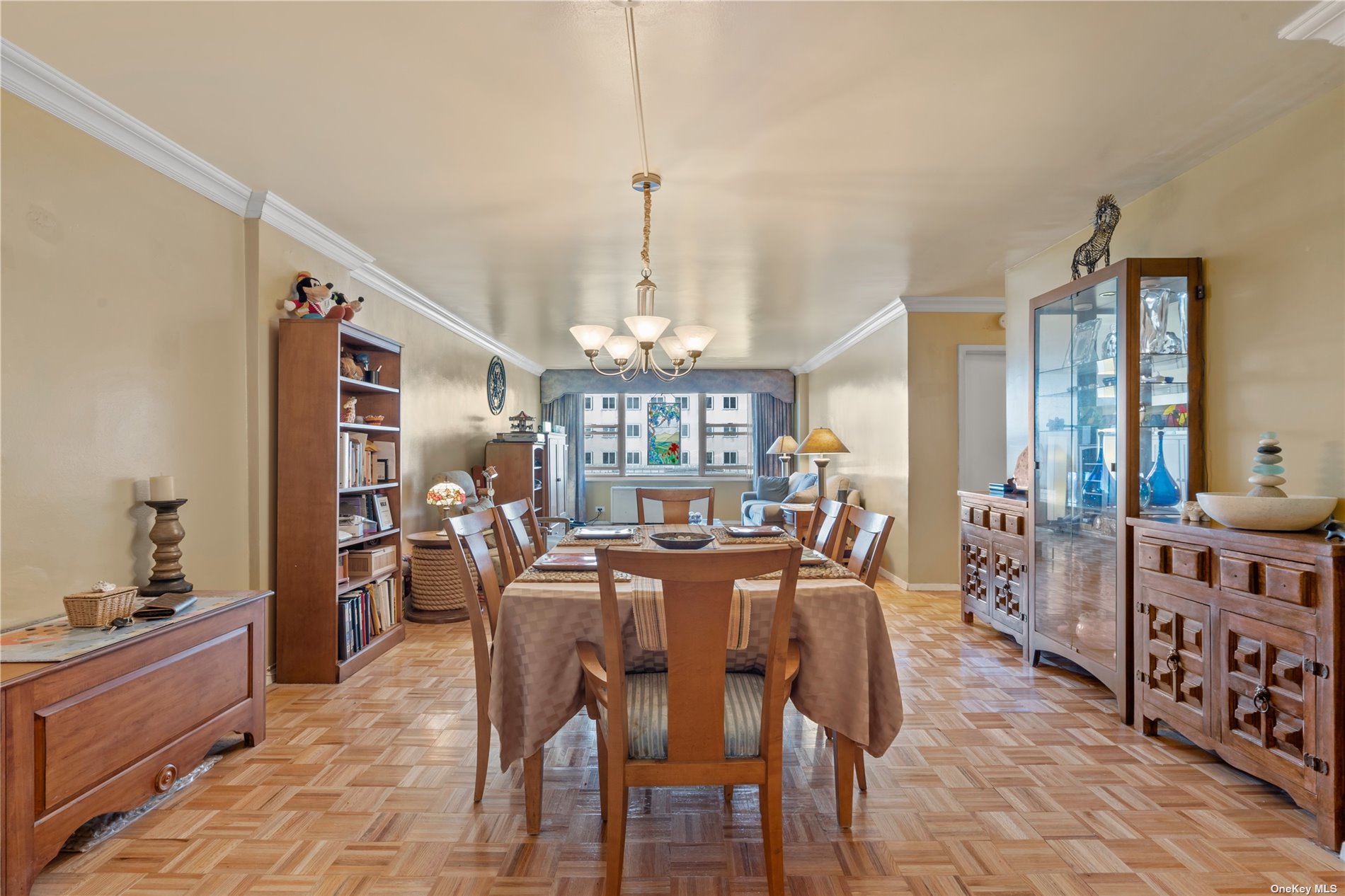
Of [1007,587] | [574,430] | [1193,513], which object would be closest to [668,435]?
[574,430]

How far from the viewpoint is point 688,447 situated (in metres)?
10.9

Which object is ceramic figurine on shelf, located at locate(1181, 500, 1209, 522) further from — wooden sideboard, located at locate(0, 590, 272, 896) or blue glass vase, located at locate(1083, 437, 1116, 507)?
wooden sideboard, located at locate(0, 590, 272, 896)

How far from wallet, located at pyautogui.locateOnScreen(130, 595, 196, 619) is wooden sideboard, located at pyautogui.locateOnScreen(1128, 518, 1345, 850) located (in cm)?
365

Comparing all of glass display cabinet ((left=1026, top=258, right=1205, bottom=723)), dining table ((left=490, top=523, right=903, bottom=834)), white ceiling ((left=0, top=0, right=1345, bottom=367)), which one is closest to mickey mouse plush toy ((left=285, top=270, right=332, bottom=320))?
white ceiling ((left=0, top=0, right=1345, bottom=367))

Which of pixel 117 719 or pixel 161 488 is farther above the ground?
pixel 161 488

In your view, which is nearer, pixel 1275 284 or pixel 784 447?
pixel 1275 284

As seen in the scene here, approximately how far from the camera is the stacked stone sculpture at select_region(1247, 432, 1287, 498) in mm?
2344

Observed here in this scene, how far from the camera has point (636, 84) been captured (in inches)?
89.6

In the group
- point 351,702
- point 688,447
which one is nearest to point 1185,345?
point 351,702

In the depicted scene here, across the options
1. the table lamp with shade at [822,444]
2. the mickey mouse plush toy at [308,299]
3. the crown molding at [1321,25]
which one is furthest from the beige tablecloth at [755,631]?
the table lamp with shade at [822,444]

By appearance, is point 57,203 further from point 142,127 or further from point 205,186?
point 205,186

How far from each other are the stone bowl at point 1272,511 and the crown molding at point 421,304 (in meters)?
4.71

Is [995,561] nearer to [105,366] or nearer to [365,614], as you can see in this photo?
[365,614]

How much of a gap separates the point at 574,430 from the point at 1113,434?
844 centimetres
